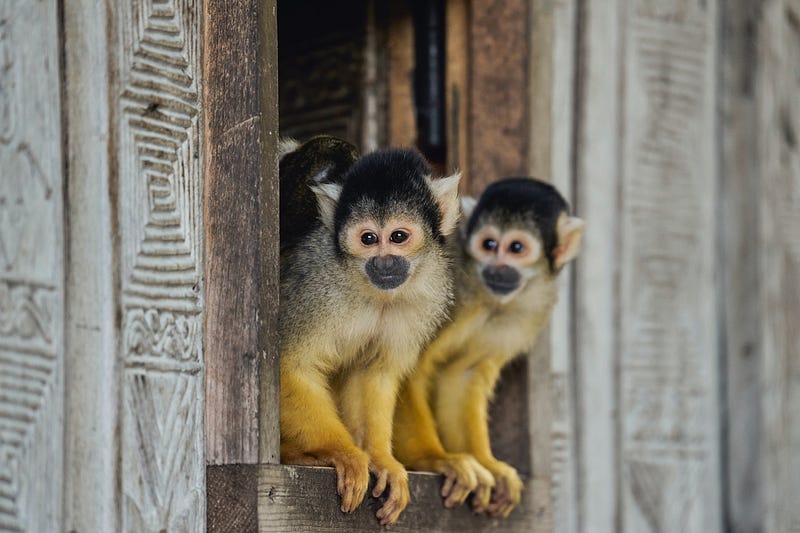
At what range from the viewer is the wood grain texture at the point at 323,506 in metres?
2.52

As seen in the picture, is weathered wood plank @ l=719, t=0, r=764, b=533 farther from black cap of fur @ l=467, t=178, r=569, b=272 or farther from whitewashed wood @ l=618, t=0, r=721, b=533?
black cap of fur @ l=467, t=178, r=569, b=272

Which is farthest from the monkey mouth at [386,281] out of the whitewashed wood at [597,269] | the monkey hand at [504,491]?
the whitewashed wood at [597,269]

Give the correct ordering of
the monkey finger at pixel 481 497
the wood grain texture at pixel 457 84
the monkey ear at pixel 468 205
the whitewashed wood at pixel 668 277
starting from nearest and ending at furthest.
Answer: the monkey finger at pixel 481 497 → the monkey ear at pixel 468 205 → the wood grain texture at pixel 457 84 → the whitewashed wood at pixel 668 277

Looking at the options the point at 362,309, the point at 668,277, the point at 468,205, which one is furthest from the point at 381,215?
the point at 668,277

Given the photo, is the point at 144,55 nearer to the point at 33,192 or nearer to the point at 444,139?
the point at 33,192

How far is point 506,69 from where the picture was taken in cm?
356

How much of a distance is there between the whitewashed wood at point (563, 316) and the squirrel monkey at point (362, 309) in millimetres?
755

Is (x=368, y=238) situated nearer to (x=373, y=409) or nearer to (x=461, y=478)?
(x=373, y=409)

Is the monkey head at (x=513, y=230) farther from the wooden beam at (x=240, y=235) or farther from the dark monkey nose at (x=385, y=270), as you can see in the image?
the wooden beam at (x=240, y=235)

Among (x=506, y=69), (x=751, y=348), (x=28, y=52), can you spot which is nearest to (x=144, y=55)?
(x=28, y=52)

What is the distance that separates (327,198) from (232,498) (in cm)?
81

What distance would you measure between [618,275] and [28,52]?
2.09 m

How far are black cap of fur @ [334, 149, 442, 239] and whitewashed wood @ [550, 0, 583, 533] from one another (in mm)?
→ 858

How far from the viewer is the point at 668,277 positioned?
397 cm
